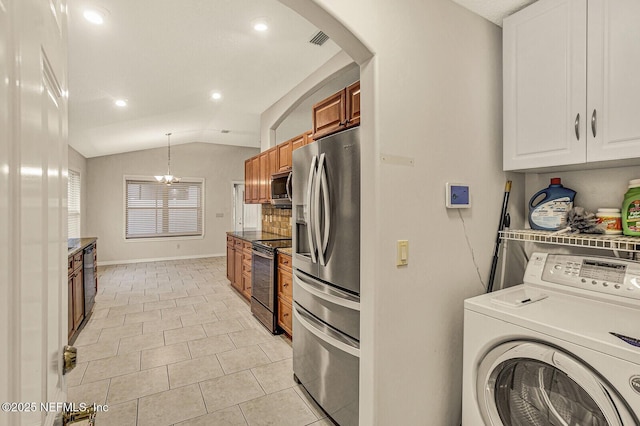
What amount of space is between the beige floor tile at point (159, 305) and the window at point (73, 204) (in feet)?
9.67

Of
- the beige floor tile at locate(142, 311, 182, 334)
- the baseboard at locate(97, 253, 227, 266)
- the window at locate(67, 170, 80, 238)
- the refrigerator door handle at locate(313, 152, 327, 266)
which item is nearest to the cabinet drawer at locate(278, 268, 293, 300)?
the refrigerator door handle at locate(313, 152, 327, 266)

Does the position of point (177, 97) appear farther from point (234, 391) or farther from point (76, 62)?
point (234, 391)

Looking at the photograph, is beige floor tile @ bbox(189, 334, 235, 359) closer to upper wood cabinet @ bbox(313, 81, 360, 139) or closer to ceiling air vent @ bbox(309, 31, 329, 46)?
upper wood cabinet @ bbox(313, 81, 360, 139)

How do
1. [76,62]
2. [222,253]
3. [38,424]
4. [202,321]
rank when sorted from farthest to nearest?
[222,253] → [202,321] → [76,62] → [38,424]

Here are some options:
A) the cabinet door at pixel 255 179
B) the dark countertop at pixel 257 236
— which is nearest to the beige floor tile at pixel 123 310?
the dark countertop at pixel 257 236

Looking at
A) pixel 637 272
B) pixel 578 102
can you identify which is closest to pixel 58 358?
pixel 637 272

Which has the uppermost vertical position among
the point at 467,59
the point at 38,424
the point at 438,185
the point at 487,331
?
the point at 467,59

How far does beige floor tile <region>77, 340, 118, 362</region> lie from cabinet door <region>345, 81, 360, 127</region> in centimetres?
318

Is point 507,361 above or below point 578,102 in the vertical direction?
below

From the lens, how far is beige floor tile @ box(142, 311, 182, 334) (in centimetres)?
370

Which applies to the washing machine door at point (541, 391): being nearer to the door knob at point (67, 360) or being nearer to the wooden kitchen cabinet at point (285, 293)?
the door knob at point (67, 360)

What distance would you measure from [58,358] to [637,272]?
2282mm

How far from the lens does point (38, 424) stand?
1.69 ft

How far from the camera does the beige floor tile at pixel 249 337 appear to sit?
3328 mm
